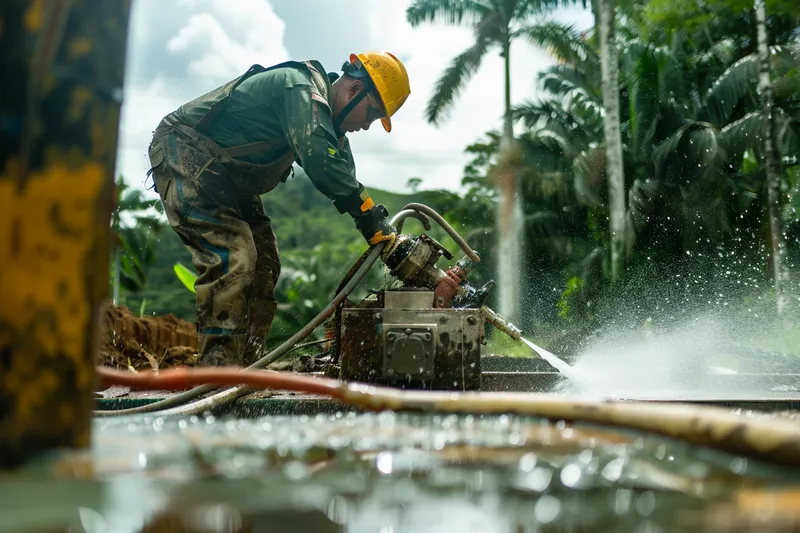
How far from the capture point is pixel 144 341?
835cm

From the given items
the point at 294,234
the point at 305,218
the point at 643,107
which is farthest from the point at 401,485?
the point at 305,218

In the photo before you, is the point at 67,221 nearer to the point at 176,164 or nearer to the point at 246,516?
the point at 246,516

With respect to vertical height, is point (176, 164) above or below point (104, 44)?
above

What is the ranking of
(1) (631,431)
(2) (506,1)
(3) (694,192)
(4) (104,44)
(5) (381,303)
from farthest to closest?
(2) (506,1)
(3) (694,192)
(5) (381,303)
(1) (631,431)
(4) (104,44)

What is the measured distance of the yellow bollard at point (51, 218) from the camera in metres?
1.16

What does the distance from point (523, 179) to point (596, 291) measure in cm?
571

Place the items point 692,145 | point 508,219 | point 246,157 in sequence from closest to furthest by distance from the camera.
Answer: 1. point 246,157
2. point 692,145
3. point 508,219

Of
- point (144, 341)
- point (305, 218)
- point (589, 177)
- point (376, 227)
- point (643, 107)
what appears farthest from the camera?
point (305, 218)

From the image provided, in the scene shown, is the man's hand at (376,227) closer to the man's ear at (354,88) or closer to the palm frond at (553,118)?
the man's ear at (354,88)

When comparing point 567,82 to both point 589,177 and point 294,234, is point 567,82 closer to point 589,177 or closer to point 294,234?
point 589,177

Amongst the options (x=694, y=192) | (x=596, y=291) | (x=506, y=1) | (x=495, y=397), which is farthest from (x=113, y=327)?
(x=506, y=1)

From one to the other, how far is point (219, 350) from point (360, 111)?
5.43 feet

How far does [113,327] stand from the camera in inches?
290

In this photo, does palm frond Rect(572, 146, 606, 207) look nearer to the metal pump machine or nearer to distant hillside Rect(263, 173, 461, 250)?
the metal pump machine
